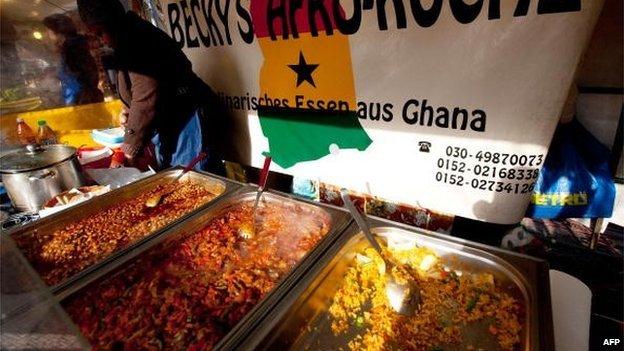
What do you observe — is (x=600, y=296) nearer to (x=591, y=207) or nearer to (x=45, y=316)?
(x=591, y=207)

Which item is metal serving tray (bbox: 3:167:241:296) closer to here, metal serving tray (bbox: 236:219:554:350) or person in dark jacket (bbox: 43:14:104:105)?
metal serving tray (bbox: 236:219:554:350)

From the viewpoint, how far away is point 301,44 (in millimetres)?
2406

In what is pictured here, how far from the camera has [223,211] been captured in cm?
216

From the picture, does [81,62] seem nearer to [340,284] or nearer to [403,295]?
[340,284]

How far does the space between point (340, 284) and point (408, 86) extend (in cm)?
136

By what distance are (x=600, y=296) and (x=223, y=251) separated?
9.16ft

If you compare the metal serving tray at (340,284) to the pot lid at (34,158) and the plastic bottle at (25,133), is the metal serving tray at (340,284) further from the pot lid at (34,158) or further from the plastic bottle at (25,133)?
the plastic bottle at (25,133)

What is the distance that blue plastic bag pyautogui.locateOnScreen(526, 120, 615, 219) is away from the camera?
1.83 m

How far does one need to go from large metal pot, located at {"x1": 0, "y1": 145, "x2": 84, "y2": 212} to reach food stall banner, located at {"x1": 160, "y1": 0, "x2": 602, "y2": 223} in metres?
1.51

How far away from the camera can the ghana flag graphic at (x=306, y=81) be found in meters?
2.31

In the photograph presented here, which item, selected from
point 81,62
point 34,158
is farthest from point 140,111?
point 81,62

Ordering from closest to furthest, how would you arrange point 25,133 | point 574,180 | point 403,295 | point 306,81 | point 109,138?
point 403,295, point 574,180, point 306,81, point 109,138, point 25,133

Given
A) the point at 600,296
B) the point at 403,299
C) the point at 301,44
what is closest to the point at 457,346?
the point at 403,299

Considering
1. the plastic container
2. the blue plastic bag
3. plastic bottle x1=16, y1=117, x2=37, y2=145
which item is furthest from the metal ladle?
plastic bottle x1=16, y1=117, x2=37, y2=145
